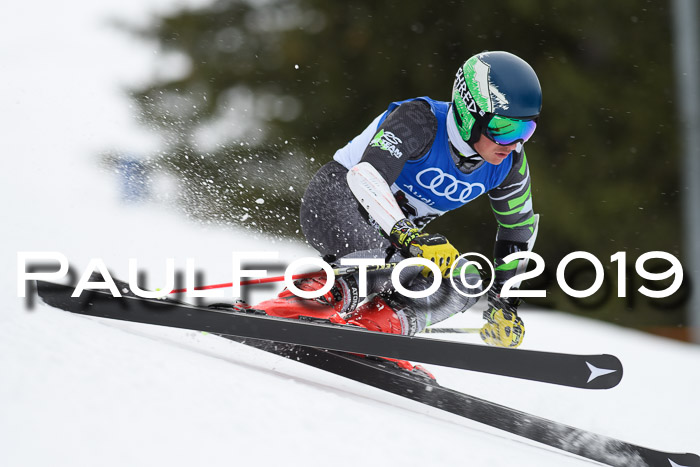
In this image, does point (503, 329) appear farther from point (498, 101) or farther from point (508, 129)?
point (498, 101)

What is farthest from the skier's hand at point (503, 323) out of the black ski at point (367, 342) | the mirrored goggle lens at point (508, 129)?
the mirrored goggle lens at point (508, 129)

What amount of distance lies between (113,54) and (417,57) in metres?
5.18

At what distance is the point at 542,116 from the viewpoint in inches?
351

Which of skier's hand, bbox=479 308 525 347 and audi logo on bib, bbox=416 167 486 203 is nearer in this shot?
audi logo on bib, bbox=416 167 486 203

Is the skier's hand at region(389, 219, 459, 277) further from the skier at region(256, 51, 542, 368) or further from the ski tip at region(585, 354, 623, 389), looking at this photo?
the ski tip at region(585, 354, 623, 389)

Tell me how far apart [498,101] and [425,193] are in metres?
0.51

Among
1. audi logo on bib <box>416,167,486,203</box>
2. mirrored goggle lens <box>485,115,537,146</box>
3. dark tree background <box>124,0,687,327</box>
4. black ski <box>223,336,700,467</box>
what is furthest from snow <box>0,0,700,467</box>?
dark tree background <box>124,0,687,327</box>

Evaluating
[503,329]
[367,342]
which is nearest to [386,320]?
[367,342]

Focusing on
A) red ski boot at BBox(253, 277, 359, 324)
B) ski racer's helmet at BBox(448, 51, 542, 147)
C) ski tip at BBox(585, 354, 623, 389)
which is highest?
ski racer's helmet at BBox(448, 51, 542, 147)

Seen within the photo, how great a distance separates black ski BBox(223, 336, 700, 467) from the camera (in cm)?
246

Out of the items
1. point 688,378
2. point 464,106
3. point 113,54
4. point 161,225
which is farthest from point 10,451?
point 113,54

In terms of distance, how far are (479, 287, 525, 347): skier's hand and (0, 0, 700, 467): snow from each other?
297 mm

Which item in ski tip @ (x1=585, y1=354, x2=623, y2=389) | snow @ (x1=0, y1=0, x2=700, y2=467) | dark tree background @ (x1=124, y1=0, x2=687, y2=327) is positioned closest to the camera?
snow @ (x1=0, y1=0, x2=700, y2=467)

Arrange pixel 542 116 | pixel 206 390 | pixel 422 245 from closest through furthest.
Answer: pixel 206 390 < pixel 422 245 < pixel 542 116
